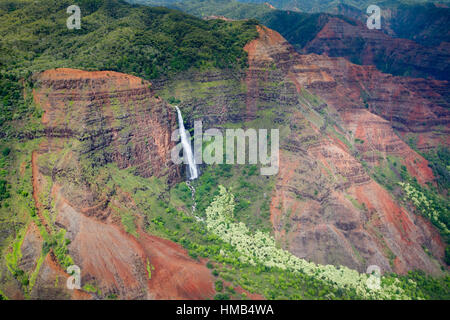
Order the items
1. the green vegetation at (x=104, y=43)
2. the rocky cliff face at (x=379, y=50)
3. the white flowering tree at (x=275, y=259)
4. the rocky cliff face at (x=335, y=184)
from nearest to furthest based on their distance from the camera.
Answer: the white flowering tree at (x=275, y=259) < the rocky cliff face at (x=335, y=184) < the green vegetation at (x=104, y=43) < the rocky cliff face at (x=379, y=50)

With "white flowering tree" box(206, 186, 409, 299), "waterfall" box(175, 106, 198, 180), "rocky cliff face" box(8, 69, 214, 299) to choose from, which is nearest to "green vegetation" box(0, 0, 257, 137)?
"rocky cliff face" box(8, 69, 214, 299)

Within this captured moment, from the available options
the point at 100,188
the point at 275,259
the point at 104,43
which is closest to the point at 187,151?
the point at 100,188

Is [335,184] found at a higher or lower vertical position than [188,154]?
lower

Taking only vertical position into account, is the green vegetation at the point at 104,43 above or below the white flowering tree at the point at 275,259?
above

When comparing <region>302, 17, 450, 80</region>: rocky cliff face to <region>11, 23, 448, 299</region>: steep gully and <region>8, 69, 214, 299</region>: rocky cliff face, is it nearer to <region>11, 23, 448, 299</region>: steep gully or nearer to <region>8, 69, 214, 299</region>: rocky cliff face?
<region>11, 23, 448, 299</region>: steep gully

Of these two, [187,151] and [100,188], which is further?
[187,151]

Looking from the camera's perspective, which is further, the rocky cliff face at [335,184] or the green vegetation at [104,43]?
the green vegetation at [104,43]

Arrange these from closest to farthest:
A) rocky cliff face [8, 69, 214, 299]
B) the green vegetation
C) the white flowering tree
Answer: rocky cliff face [8, 69, 214, 299] → the white flowering tree → the green vegetation

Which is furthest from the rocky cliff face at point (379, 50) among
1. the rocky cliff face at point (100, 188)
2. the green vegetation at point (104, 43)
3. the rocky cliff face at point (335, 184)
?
the rocky cliff face at point (100, 188)

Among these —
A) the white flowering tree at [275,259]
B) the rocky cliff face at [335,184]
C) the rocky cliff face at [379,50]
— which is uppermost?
the rocky cliff face at [379,50]

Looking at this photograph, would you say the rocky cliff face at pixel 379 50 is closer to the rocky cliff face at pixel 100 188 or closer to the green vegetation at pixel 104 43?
the green vegetation at pixel 104 43

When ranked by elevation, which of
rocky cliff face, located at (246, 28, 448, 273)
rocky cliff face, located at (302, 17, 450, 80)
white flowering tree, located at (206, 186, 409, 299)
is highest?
rocky cliff face, located at (302, 17, 450, 80)

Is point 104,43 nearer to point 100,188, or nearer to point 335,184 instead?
point 100,188
